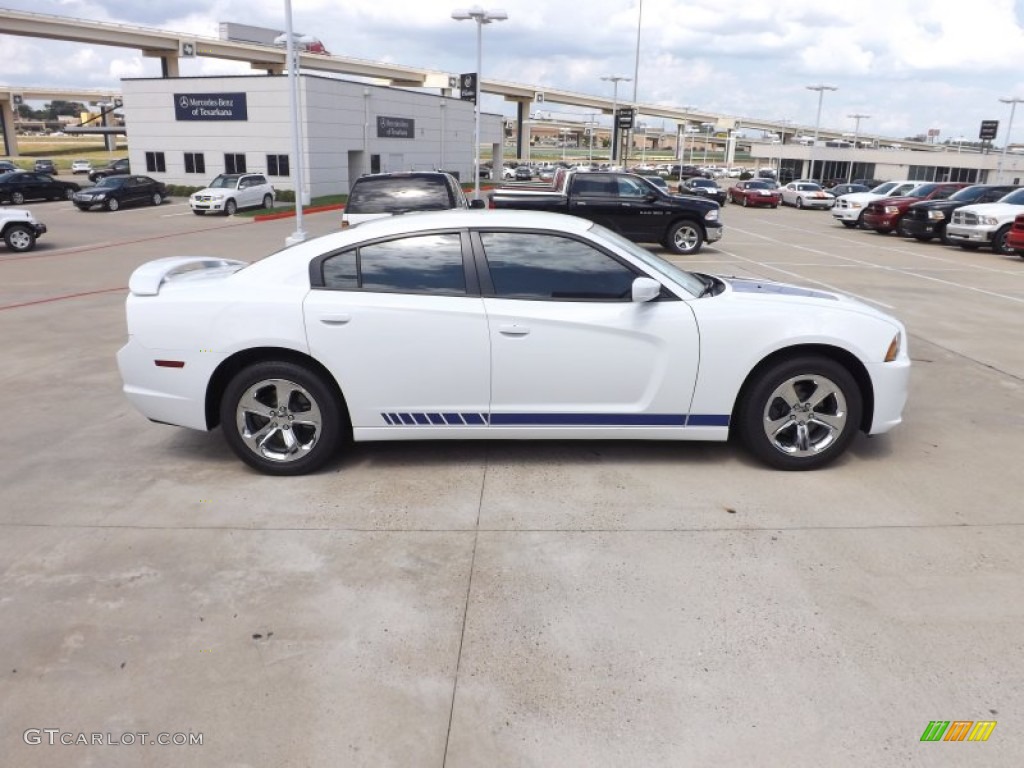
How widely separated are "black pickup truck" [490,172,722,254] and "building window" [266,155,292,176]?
27383 mm

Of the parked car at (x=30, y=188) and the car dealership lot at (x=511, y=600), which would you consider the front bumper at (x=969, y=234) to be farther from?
the parked car at (x=30, y=188)

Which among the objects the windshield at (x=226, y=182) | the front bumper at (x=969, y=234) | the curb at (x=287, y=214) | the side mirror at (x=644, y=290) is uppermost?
the side mirror at (x=644, y=290)

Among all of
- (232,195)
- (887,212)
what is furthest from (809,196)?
(232,195)

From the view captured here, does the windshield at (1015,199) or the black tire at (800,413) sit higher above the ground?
the windshield at (1015,199)

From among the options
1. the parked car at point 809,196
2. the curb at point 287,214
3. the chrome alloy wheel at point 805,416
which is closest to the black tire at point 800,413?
the chrome alloy wheel at point 805,416

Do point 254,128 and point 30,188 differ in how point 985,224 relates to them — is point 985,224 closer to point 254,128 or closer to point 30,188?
point 254,128

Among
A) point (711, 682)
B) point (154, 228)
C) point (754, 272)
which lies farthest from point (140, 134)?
point (711, 682)

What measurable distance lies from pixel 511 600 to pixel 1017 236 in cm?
1774

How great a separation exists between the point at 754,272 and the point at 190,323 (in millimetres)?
12437

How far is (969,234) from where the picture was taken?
19.4 m

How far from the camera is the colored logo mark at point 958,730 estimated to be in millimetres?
2783

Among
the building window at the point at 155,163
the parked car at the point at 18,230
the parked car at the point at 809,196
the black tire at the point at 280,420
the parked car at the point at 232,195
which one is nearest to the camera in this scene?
the black tire at the point at 280,420

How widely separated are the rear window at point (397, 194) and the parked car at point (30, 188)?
26.7 m

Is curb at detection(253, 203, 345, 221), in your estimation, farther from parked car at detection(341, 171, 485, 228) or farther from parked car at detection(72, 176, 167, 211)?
parked car at detection(341, 171, 485, 228)
